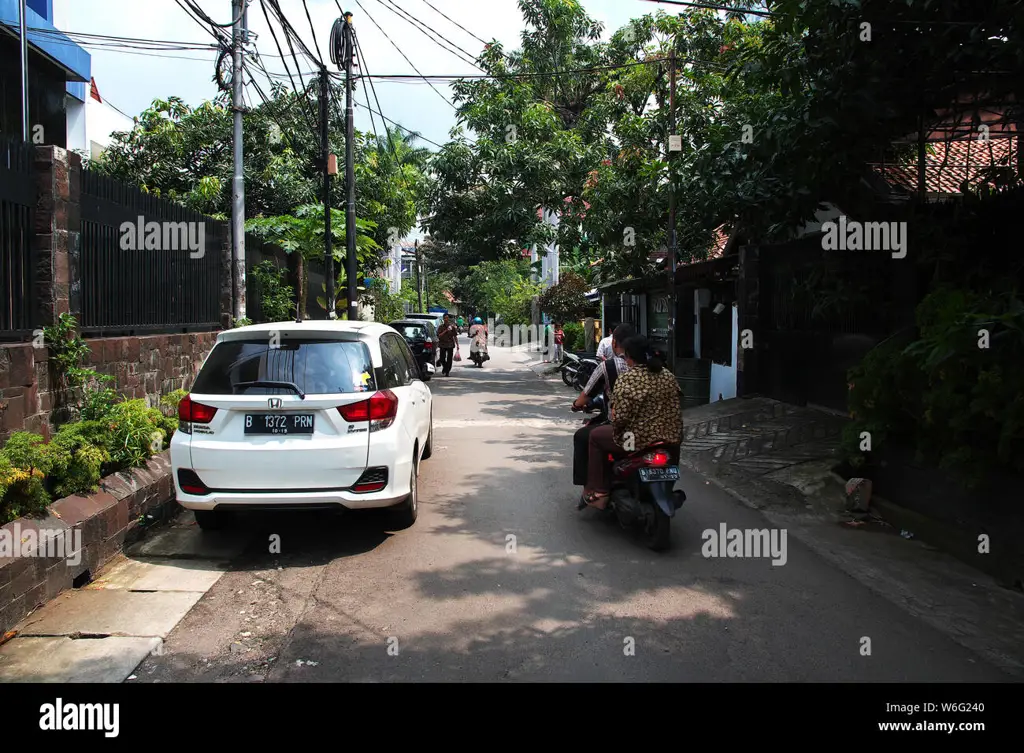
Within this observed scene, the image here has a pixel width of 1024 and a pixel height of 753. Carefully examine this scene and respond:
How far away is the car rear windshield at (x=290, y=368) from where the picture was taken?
5.77m

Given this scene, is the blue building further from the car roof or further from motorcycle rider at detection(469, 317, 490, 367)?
motorcycle rider at detection(469, 317, 490, 367)

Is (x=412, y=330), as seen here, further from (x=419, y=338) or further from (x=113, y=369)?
(x=113, y=369)

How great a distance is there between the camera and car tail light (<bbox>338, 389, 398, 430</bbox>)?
5.73m

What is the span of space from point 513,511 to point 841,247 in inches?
201

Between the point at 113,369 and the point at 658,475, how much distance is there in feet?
18.3

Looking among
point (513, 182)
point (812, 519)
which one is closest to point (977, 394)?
point (812, 519)

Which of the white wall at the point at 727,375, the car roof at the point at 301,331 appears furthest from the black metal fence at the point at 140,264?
the white wall at the point at 727,375

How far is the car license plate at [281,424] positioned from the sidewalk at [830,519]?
3937 mm

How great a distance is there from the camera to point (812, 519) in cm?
698

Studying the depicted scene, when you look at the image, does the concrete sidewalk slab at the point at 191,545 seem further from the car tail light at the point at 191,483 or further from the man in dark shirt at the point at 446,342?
the man in dark shirt at the point at 446,342

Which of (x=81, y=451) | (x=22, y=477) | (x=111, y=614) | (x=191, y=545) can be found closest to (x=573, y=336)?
(x=191, y=545)

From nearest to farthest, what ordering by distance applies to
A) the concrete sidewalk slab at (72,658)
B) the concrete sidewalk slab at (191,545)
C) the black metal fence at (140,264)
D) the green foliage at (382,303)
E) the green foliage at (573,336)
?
the concrete sidewalk slab at (72,658) < the concrete sidewalk slab at (191,545) < the black metal fence at (140,264) < the green foliage at (573,336) < the green foliage at (382,303)

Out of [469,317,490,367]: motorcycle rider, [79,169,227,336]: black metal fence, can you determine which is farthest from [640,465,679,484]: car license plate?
[469,317,490,367]: motorcycle rider

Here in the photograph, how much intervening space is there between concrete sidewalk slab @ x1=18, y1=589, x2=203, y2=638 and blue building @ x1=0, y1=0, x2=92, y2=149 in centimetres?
1326
